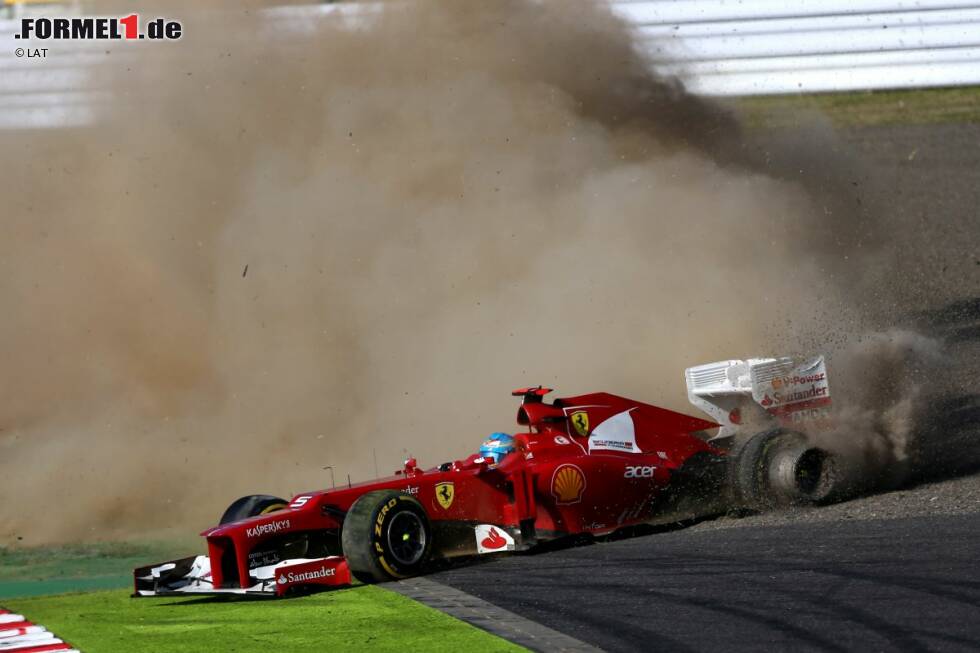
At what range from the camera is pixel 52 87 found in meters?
18.0

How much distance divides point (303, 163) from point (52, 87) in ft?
14.7

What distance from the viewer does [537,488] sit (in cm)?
993

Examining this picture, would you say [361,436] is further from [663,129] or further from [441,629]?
[441,629]

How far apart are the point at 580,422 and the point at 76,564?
14.9 ft

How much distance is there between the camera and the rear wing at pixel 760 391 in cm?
1094

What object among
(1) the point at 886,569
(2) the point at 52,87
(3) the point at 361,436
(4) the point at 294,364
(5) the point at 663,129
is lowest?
(1) the point at 886,569

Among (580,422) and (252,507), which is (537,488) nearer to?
(580,422)

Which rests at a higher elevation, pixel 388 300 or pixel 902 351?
pixel 388 300

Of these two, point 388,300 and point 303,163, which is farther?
point 303,163

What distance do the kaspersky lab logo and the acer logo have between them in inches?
386

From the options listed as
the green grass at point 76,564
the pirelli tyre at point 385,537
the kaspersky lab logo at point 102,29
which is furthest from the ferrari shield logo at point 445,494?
the kaspersky lab logo at point 102,29

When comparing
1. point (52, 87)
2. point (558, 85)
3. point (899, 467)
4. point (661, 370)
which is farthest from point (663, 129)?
point (52, 87)

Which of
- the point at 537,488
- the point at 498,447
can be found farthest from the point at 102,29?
the point at 537,488

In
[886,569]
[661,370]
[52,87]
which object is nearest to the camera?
[886,569]
